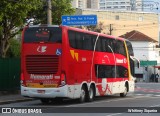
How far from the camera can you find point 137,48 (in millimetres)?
91688

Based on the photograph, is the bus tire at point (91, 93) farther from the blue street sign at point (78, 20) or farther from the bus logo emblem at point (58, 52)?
the blue street sign at point (78, 20)

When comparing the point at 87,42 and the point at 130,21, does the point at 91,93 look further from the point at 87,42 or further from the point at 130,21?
the point at 130,21

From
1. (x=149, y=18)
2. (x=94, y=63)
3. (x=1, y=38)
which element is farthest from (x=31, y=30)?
(x=149, y=18)

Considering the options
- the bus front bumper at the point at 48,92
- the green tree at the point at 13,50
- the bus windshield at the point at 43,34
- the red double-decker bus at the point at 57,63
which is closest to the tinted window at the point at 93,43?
the red double-decker bus at the point at 57,63

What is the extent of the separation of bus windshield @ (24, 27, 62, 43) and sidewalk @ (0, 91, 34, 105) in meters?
3.50

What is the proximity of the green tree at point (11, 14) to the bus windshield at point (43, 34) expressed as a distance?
17.6 feet

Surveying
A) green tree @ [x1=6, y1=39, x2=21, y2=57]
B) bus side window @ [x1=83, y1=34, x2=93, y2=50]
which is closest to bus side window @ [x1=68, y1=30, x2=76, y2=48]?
bus side window @ [x1=83, y1=34, x2=93, y2=50]

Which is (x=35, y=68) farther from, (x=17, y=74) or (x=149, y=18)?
(x=149, y=18)

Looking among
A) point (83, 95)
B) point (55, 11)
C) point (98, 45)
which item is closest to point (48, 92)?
point (83, 95)

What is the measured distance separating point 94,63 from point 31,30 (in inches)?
179

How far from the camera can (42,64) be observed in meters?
23.2

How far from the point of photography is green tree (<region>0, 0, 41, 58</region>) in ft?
94.2

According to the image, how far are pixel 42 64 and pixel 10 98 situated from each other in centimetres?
454

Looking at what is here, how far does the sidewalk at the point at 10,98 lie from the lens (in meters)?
24.8
